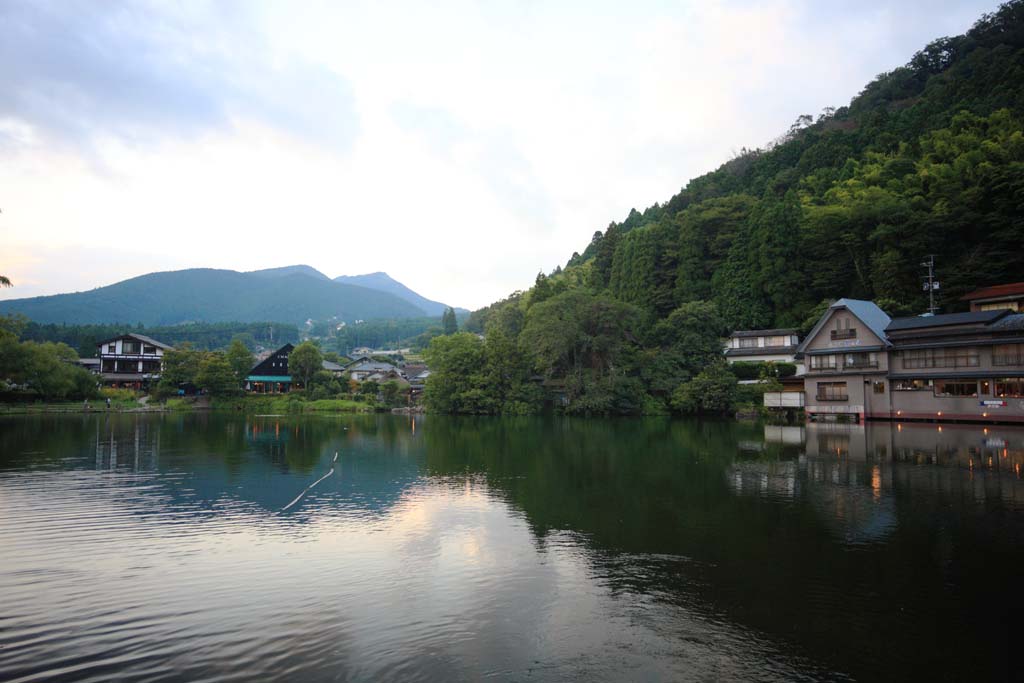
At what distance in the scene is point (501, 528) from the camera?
1157 cm

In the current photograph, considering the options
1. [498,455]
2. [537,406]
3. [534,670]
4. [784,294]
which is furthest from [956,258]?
[534,670]

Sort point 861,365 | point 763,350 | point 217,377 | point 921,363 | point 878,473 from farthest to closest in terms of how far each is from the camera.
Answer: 1. point 217,377
2. point 763,350
3. point 861,365
4. point 921,363
5. point 878,473

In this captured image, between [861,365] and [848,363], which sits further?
[848,363]

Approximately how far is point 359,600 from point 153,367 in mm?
76466

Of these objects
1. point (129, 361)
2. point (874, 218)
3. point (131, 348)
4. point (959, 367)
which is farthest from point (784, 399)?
point (129, 361)

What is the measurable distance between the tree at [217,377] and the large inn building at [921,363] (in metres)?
56.8

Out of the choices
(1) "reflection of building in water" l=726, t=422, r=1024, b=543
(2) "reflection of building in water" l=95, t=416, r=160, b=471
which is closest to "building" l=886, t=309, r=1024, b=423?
(1) "reflection of building in water" l=726, t=422, r=1024, b=543

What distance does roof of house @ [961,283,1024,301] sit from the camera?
3591 centimetres

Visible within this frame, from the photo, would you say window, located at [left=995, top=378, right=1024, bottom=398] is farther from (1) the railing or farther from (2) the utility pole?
(1) the railing

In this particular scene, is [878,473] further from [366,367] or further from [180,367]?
[366,367]

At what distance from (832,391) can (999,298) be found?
11948 millimetres

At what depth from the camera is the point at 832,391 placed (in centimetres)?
3928

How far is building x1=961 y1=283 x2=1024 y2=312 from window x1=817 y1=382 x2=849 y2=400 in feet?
33.9

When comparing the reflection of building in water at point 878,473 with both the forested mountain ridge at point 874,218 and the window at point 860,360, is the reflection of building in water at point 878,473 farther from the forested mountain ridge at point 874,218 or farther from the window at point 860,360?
the forested mountain ridge at point 874,218
